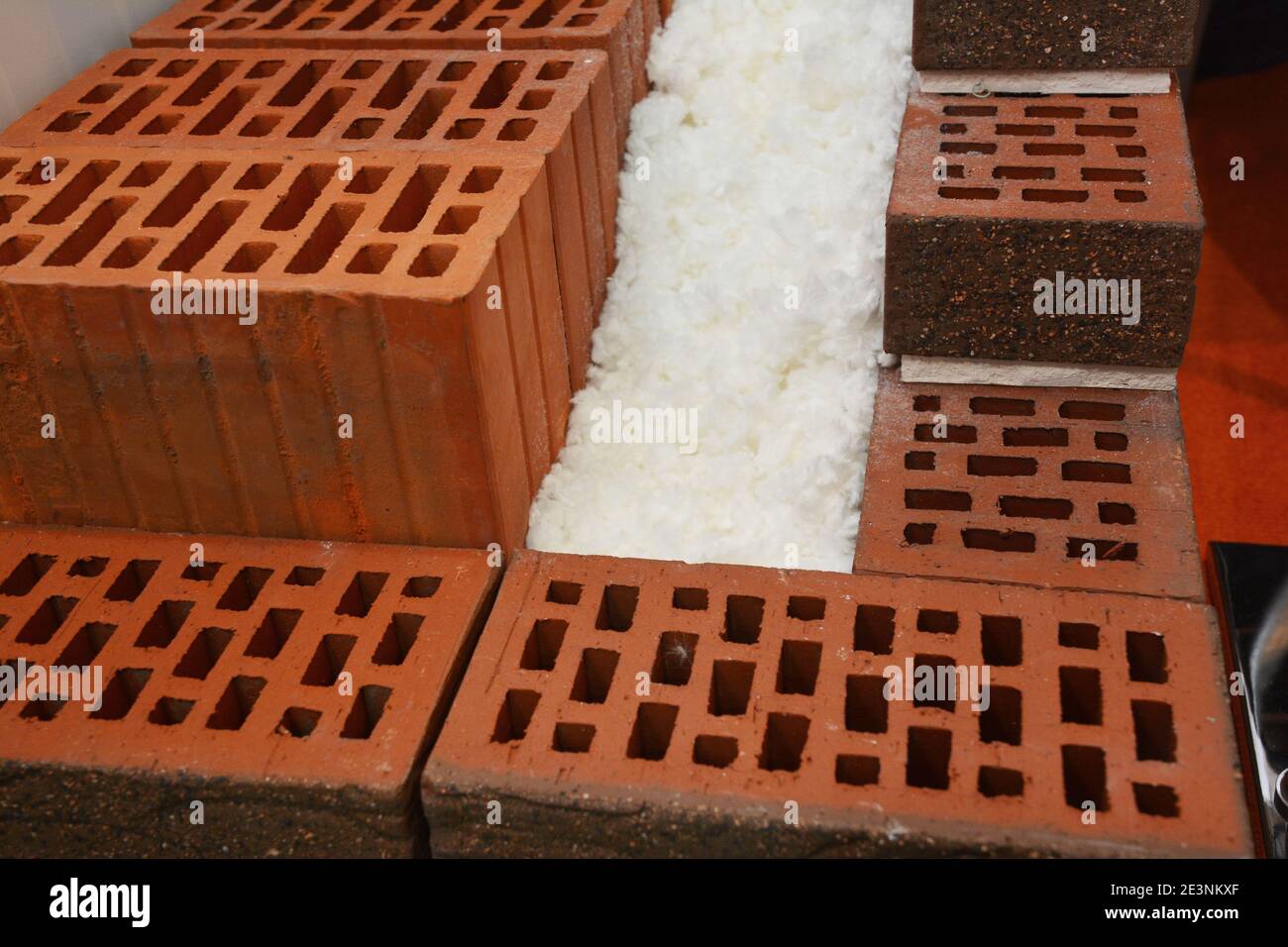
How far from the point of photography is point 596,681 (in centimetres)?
199

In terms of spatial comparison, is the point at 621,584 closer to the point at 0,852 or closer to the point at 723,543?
the point at 723,543

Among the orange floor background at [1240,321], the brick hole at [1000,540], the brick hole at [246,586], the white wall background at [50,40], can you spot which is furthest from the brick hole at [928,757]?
the white wall background at [50,40]

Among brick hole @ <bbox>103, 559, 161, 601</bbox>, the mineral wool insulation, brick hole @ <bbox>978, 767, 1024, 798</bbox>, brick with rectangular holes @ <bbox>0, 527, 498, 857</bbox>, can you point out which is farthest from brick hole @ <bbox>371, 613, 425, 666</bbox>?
brick hole @ <bbox>978, 767, 1024, 798</bbox>

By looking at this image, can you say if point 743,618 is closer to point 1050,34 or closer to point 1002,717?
point 1002,717

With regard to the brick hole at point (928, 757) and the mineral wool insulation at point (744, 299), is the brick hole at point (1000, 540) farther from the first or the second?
the brick hole at point (928, 757)

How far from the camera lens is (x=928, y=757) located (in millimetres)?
1821

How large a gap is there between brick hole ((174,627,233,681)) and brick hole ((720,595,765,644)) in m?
0.82

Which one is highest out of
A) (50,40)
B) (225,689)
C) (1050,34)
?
(50,40)

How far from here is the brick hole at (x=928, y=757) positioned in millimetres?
1787

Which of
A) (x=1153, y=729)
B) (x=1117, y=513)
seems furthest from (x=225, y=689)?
(x=1117, y=513)

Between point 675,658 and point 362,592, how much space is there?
56cm

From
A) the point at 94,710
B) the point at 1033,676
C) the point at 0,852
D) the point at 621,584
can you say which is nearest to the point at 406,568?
the point at 621,584

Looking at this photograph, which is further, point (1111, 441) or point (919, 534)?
point (1111, 441)
